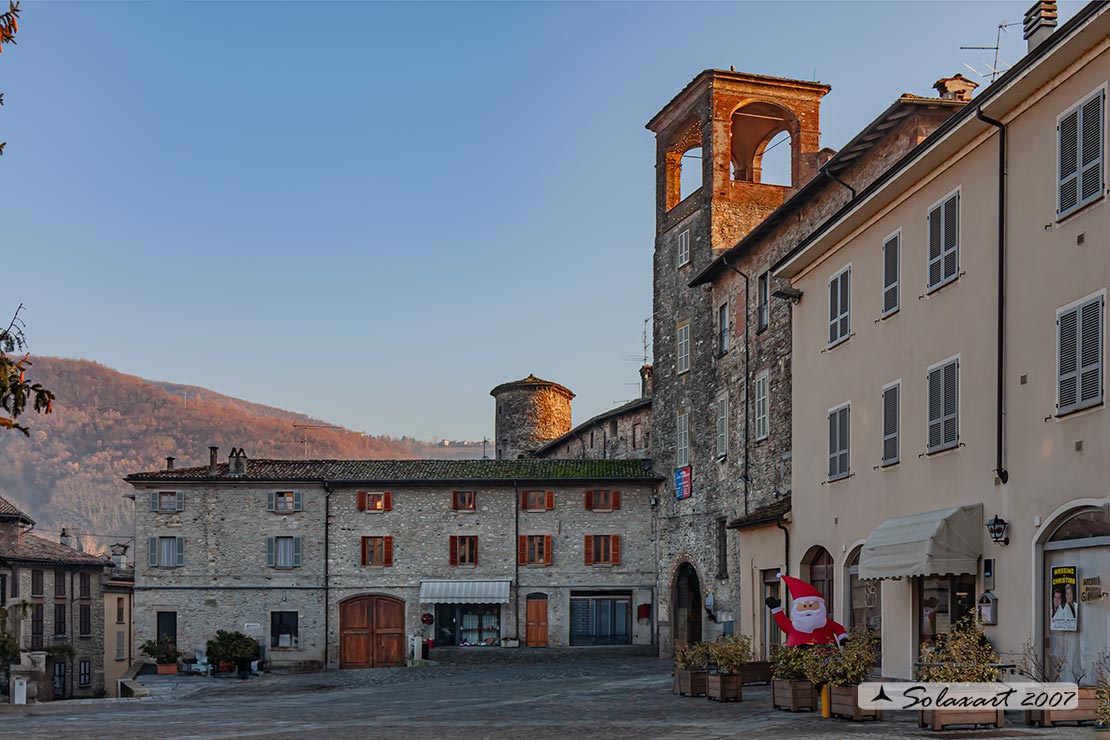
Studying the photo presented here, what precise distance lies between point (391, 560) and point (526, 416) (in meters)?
21.4

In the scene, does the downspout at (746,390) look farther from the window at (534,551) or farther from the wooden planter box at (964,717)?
the wooden planter box at (964,717)

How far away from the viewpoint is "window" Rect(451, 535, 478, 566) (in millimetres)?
46906

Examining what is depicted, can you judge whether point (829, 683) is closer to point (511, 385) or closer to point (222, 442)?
point (511, 385)

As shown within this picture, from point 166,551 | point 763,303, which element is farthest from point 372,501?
point 763,303

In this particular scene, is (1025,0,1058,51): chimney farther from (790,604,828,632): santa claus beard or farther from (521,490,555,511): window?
(521,490,555,511): window

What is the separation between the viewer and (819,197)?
29.8m

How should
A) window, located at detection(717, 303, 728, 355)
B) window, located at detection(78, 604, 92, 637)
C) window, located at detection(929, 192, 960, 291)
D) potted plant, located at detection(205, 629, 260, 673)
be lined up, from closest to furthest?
window, located at detection(929, 192, 960, 291)
window, located at detection(717, 303, 728, 355)
potted plant, located at detection(205, 629, 260, 673)
window, located at detection(78, 604, 92, 637)

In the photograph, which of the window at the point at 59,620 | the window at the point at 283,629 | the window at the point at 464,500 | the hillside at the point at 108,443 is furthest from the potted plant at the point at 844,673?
the hillside at the point at 108,443

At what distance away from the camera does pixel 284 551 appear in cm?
4691

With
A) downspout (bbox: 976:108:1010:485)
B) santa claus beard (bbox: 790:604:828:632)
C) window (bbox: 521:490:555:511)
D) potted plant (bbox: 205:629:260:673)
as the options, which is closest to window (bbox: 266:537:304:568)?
potted plant (bbox: 205:629:260:673)

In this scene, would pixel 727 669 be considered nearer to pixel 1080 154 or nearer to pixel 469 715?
pixel 469 715

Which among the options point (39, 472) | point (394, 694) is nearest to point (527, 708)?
point (394, 694)

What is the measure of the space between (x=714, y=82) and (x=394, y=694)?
68.1 ft

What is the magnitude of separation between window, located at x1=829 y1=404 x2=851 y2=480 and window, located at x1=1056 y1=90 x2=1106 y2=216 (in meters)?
7.52
